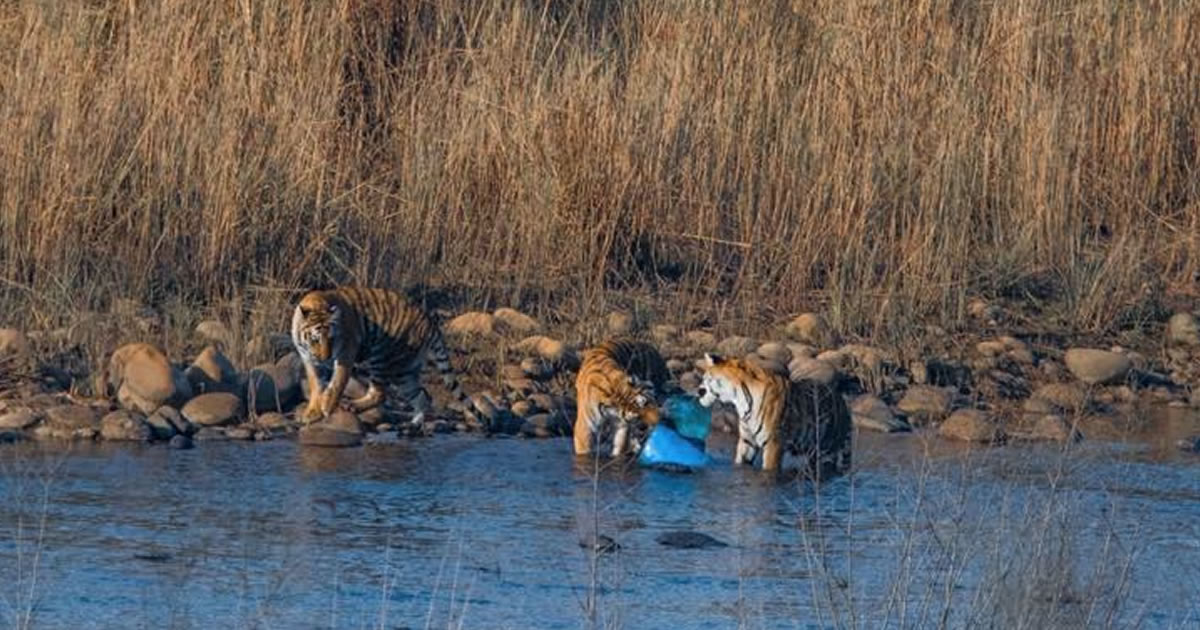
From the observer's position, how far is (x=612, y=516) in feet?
25.6

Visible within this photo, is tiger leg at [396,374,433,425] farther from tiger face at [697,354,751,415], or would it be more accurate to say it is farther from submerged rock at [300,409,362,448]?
tiger face at [697,354,751,415]

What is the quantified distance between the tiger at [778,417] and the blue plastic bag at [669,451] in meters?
0.21

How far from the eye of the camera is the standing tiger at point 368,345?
954 centimetres

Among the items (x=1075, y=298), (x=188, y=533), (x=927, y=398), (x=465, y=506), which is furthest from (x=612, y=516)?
(x=1075, y=298)

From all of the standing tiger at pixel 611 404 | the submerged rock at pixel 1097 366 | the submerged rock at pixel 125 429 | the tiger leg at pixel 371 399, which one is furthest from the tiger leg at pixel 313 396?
the submerged rock at pixel 1097 366

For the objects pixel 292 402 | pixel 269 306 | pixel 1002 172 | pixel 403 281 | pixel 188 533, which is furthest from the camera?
pixel 1002 172

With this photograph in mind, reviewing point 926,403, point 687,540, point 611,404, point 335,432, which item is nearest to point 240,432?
point 335,432

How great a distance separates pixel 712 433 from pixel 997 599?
430 centimetres

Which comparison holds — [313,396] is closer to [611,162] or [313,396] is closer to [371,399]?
[371,399]

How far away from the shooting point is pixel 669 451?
348 inches

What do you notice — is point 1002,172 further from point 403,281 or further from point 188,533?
point 188,533

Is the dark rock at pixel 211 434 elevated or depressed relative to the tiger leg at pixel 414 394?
depressed

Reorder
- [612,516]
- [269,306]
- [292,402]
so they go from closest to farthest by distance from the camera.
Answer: [612,516], [292,402], [269,306]

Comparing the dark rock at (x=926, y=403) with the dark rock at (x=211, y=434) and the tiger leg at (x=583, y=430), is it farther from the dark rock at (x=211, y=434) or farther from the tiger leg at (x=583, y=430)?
the dark rock at (x=211, y=434)
